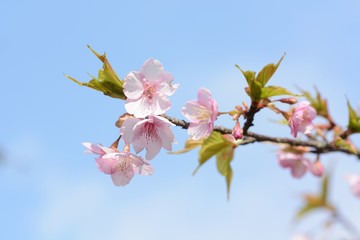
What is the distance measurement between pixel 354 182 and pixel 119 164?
3.77 meters

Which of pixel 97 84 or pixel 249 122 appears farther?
pixel 249 122

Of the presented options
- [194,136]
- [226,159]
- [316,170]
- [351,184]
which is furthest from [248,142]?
[351,184]

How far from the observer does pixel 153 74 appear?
2.01 metres

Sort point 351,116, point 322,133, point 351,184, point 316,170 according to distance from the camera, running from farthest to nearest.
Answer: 1. point 351,184
2. point 316,170
3. point 322,133
4. point 351,116

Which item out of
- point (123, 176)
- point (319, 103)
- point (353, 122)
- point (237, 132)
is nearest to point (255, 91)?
point (237, 132)

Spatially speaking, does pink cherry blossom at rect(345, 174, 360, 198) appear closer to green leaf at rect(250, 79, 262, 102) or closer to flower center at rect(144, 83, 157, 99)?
green leaf at rect(250, 79, 262, 102)

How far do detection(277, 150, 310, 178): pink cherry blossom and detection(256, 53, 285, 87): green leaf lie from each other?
1620 millimetres

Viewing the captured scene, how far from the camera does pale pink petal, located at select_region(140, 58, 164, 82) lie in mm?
1987

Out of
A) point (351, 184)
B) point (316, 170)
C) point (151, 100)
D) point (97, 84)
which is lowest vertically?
point (351, 184)

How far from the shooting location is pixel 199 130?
6.74 ft

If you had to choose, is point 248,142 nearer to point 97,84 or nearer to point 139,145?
point 139,145

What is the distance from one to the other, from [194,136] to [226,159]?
1.31 feet

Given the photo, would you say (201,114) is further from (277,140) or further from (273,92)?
(277,140)

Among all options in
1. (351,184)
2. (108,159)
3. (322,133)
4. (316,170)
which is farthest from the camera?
(351,184)
